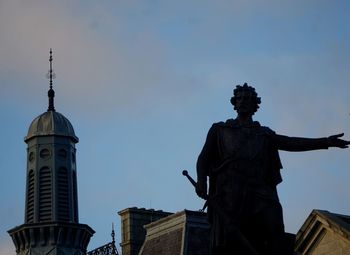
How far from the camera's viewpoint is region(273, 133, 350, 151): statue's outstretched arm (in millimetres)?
18641

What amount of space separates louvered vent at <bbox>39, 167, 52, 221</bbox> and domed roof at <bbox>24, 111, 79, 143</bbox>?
2.75 m

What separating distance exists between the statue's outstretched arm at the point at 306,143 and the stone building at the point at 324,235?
71.4 ft

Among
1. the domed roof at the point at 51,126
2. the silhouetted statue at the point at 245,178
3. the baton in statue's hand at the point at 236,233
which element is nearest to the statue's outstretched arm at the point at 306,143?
the silhouetted statue at the point at 245,178

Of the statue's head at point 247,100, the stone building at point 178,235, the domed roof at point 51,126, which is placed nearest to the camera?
the statue's head at point 247,100

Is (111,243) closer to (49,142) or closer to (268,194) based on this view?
(49,142)

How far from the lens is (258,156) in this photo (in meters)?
18.9

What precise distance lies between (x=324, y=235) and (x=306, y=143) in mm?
23225

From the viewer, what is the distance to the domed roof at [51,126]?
98.1 m

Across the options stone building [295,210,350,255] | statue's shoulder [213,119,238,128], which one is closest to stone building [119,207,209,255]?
stone building [295,210,350,255]

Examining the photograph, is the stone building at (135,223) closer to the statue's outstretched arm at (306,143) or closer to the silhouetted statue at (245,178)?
the silhouetted statue at (245,178)

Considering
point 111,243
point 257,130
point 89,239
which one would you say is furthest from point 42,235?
point 257,130

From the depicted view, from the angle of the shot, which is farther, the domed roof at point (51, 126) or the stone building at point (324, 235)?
the domed roof at point (51, 126)

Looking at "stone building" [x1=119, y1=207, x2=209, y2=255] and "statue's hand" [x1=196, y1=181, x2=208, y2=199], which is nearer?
"statue's hand" [x1=196, y1=181, x2=208, y2=199]

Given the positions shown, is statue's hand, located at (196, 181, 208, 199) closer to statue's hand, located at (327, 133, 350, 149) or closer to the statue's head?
the statue's head
